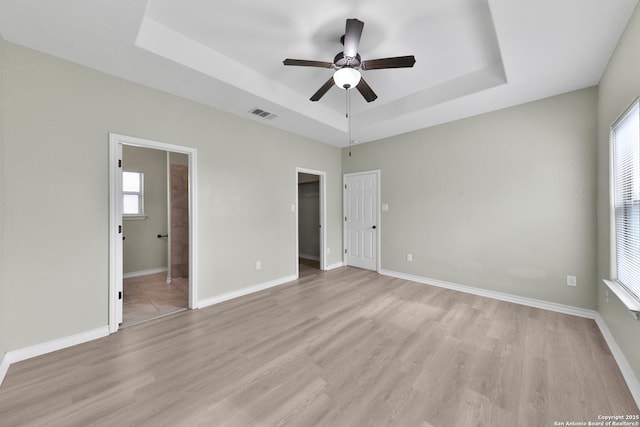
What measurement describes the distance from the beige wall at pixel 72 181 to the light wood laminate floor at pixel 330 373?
51 centimetres

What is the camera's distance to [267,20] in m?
2.20

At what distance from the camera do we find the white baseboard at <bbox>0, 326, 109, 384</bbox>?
2.00 meters

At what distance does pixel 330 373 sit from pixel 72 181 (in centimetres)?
295

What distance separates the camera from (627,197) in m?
2.02

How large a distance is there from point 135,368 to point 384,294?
9.88 ft

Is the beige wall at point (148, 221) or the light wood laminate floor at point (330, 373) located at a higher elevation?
the beige wall at point (148, 221)

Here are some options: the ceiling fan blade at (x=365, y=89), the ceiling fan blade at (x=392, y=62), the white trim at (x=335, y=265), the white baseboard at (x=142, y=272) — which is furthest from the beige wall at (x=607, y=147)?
the white baseboard at (x=142, y=272)

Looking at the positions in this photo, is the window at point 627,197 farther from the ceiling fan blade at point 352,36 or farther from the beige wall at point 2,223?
the beige wall at point 2,223

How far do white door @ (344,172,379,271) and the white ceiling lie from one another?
6.49 ft

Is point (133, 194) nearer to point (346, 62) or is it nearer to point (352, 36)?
point (346, 62)

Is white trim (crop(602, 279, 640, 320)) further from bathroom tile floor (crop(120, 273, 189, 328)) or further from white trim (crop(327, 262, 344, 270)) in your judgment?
bathroom tile floor (crop(120, 273, 189, 328))

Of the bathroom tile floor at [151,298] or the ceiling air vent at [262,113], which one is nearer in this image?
the bathroom tile floor at [151,298]

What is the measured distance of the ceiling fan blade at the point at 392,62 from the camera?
210 centimetres

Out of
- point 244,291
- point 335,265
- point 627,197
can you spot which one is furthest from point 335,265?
point 627,197
